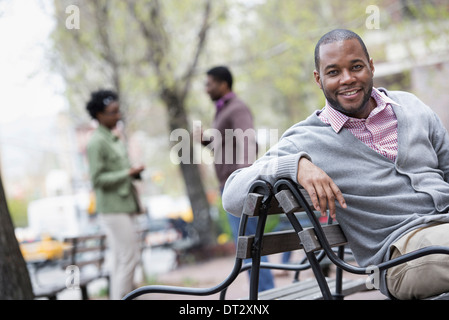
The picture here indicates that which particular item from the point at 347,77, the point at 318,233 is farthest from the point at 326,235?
the point at 347,77

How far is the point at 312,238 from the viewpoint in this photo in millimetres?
2414

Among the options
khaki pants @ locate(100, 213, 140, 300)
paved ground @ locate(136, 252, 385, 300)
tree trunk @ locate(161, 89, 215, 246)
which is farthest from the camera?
tree trunk @ locate(161, 89, 215, 246)

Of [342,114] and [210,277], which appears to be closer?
[342,114]

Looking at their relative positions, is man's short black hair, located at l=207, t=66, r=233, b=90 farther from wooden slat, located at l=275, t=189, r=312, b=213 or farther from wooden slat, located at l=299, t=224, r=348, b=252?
wooden slat, located at l=275, t=189, r=312, b=213

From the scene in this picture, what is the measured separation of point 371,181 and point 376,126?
0.30 m

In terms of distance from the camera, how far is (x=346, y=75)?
2662 millimetres

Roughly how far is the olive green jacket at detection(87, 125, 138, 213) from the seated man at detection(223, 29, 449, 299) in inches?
134

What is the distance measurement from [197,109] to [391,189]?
45.6 ft

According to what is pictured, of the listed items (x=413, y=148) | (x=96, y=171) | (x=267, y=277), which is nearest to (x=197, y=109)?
(x=96, y=171)

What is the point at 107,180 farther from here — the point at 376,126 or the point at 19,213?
the point at 19,213

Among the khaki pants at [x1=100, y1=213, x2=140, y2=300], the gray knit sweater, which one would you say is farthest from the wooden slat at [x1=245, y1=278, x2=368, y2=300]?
the khaki pants at [x1=100, y1=213, x2=140, y2=300]

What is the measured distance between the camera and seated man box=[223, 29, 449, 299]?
254cm
